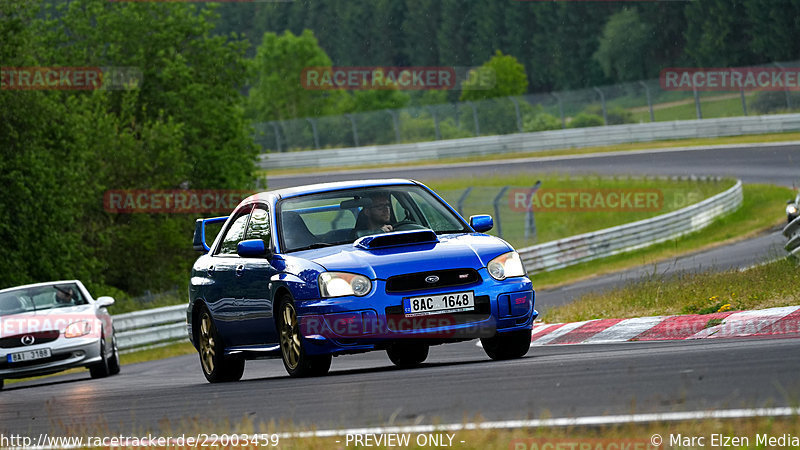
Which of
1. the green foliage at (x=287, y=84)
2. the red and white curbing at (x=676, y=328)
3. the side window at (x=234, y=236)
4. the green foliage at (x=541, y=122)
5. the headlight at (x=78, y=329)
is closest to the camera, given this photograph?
the red and white curbing at (x=676, y=328)

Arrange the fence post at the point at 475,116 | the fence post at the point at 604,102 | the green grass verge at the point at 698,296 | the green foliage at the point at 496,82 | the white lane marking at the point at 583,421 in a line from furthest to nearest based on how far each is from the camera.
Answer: the green foliage at the point at 496,82, the fence post at the point at 475,116, the fence post at the point at 604,102, the green grass verge at the point at 698,296, the white lane marking at the point at 583,421

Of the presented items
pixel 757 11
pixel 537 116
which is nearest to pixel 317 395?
pixel 537 116

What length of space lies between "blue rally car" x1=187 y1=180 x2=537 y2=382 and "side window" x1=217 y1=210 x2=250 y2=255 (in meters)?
0.02

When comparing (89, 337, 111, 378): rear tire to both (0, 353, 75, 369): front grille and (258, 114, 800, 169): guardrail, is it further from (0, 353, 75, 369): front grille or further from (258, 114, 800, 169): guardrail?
(258, 114, 800, 169): guardrail

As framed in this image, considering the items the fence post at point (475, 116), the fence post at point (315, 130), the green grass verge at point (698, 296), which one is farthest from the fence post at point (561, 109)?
the green grass verge at point (698, 296)

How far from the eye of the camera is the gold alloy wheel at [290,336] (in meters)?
9.48

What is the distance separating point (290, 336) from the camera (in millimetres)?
9625

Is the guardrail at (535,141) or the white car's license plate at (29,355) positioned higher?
the white car's license plate at (29,355)

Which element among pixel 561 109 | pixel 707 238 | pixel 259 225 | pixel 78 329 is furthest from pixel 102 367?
pixel 561 109

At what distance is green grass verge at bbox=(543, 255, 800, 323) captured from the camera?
11.6 m

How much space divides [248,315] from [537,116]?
148 feet

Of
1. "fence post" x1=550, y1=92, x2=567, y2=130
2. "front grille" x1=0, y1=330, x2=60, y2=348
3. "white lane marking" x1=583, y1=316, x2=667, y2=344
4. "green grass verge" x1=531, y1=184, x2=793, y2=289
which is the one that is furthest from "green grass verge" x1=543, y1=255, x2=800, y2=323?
"fence post" x1=550, y1=92, x2=567, y2=130

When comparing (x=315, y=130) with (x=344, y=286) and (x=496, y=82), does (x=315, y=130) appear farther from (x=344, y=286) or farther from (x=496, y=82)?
(x=344, y=286)

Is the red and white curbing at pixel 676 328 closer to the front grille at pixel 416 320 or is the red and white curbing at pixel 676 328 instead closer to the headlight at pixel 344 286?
the front grille at pixel 416 320
